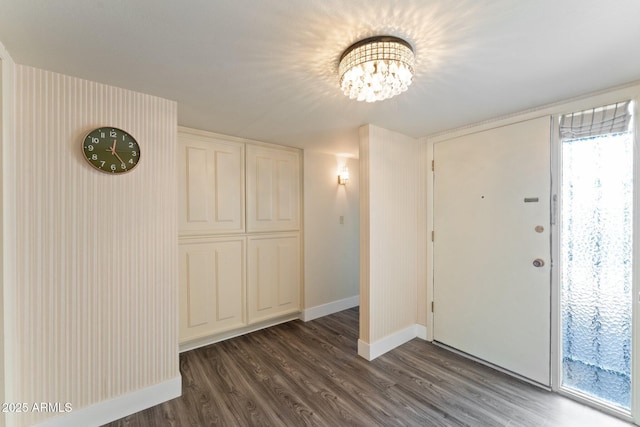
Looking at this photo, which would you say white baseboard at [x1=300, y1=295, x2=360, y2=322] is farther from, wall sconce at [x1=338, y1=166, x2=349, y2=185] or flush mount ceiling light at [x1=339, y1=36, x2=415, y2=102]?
flush mount ceiling light at [x1=339, y1=36, x2=415, y2=102]

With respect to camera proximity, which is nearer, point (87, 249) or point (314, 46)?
point (314, 46)

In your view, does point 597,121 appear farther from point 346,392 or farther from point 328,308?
point 328,308

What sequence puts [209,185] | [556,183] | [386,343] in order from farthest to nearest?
[209,185], [386,343], [556,183]

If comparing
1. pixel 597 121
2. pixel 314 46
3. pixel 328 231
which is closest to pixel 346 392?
pixel 328 231

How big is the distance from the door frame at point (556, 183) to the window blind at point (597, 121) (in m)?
0.03

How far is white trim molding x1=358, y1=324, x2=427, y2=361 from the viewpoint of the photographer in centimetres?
246

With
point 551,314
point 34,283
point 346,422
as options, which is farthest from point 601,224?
point 34,283

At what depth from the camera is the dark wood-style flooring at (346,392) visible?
5.72 feet

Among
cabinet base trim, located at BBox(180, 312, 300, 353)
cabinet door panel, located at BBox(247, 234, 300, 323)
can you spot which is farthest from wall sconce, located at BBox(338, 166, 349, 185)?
cabinet base trim, located at BBox(180, 312, 300, 353)

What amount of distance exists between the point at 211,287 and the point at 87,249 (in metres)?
1.26

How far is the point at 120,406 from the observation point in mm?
1740

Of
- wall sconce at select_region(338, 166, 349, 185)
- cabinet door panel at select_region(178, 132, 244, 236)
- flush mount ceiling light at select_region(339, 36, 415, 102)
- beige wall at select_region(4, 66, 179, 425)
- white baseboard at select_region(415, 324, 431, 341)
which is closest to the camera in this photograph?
flush mount ceiling light at select_region(339, 36, 415, 102)

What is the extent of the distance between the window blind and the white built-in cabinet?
8.40ft

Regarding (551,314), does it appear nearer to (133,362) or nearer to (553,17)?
(553,17)
